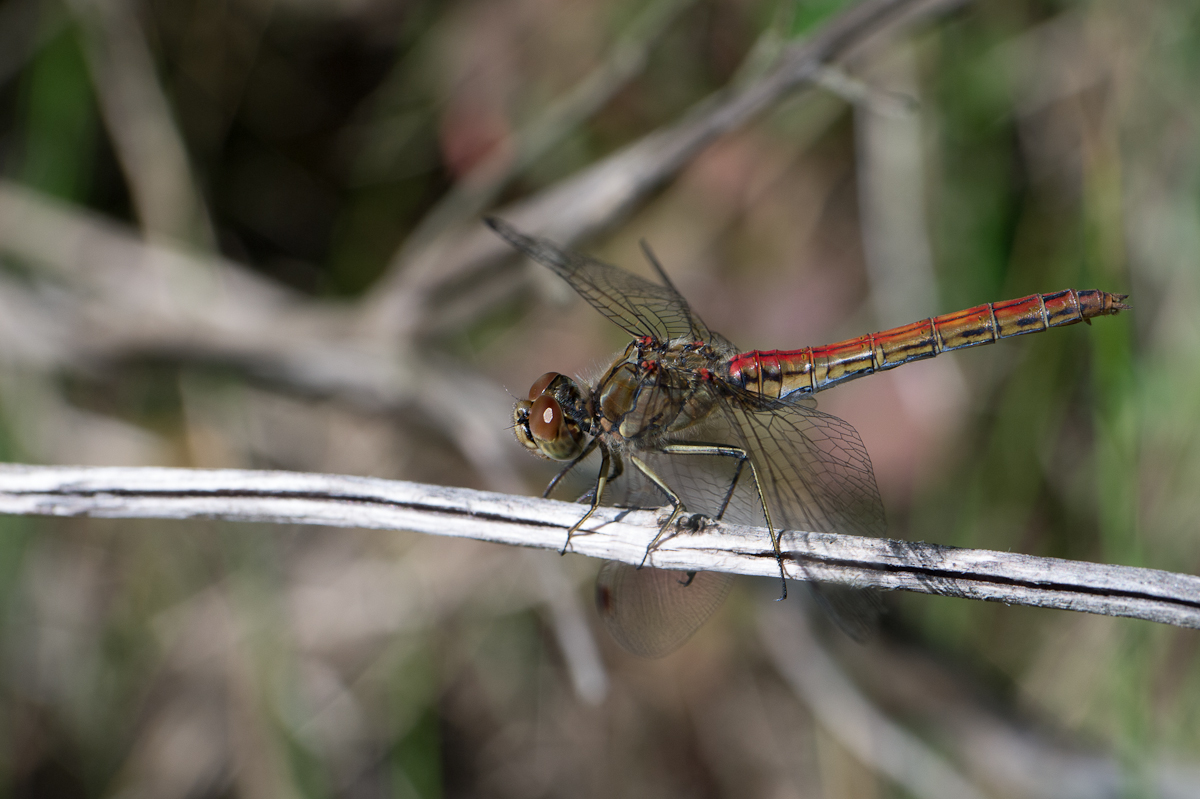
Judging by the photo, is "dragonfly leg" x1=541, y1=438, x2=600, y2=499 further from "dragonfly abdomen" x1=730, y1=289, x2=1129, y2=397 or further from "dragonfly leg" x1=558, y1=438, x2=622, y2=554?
"dragonfly abdomen" x1=730, y1=289, x2=1129, y2=397

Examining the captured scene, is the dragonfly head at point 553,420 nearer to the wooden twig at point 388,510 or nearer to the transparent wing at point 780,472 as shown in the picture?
the transparent wing at point 780,472

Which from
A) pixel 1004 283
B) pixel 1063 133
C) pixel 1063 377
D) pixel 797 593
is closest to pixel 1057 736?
pixel 797 593

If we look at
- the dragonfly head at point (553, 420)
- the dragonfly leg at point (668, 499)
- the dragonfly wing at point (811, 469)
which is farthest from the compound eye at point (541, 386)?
the dragonfly wing at point (811, 469)

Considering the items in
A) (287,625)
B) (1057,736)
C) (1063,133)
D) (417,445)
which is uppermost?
(1063,133)

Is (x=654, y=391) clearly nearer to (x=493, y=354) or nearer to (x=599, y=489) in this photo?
(x=599, y=489)

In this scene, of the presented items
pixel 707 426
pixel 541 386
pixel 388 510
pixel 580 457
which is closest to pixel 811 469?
pixel 707 426

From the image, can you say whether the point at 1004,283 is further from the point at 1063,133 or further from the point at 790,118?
the point at 790,118
